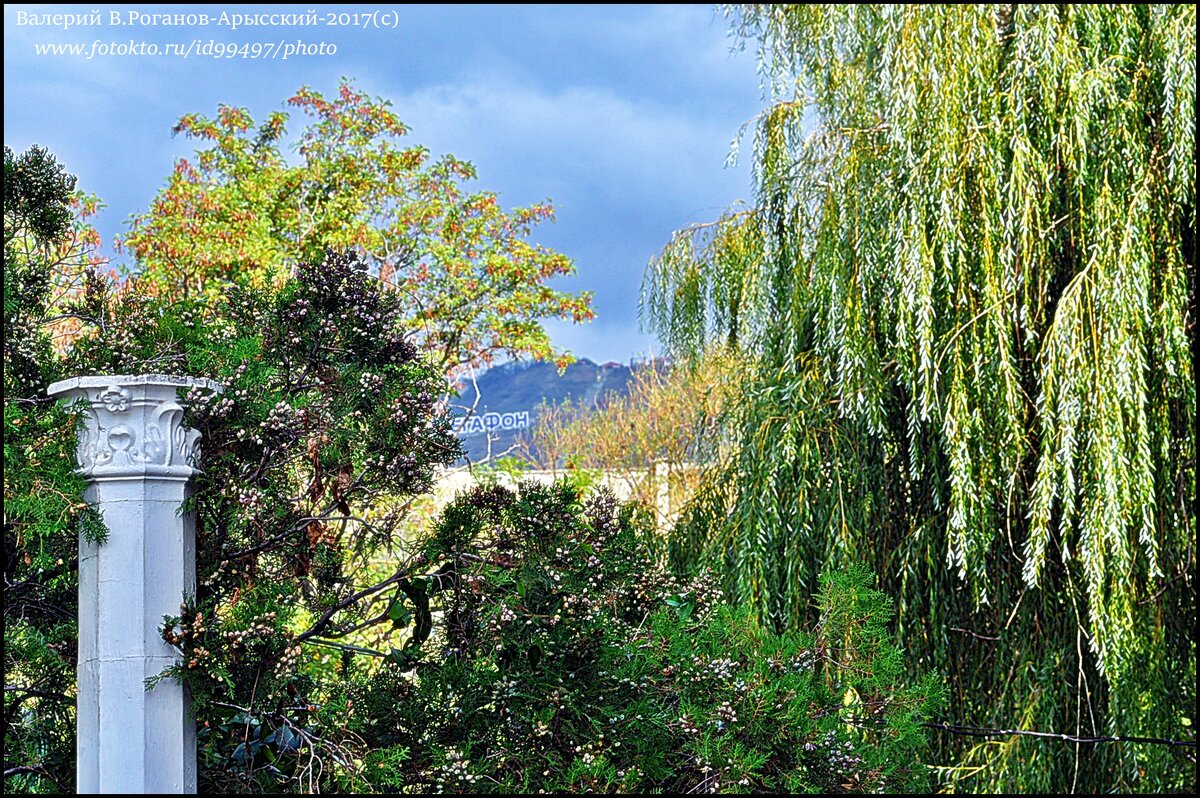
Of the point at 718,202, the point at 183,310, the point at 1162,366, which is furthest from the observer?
the point at 718,202

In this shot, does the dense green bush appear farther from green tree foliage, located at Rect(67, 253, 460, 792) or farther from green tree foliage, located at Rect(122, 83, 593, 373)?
green tree foliage, located at Rect(122, 83, 593, 373)

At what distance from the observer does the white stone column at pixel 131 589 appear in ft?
6.12

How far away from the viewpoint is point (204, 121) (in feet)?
29.0

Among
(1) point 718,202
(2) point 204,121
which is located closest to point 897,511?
(1) point 718,202

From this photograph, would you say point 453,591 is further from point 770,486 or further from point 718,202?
point 718,202

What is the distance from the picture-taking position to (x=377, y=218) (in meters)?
9.20

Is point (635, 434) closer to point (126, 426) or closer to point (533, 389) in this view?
point (533, 389)

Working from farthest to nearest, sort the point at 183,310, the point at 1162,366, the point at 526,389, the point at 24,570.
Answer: the point at 526,389
the point at 1162,366
the point at 183,310
the point at 24,570

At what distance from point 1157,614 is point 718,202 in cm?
262

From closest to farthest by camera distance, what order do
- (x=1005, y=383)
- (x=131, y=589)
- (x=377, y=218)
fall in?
(x=131, y=589)
(x=1005, y=383)
(x=377, y=218)

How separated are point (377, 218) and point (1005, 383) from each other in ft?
21.4

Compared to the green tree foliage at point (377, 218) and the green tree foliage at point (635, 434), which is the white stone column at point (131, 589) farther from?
the green tree foliage at point (635, 434)

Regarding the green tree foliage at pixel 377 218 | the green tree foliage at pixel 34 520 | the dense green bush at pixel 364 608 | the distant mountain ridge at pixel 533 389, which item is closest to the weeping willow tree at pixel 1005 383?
the dense green bush at pixel 364 608

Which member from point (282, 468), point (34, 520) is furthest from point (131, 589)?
point (282, 468)
